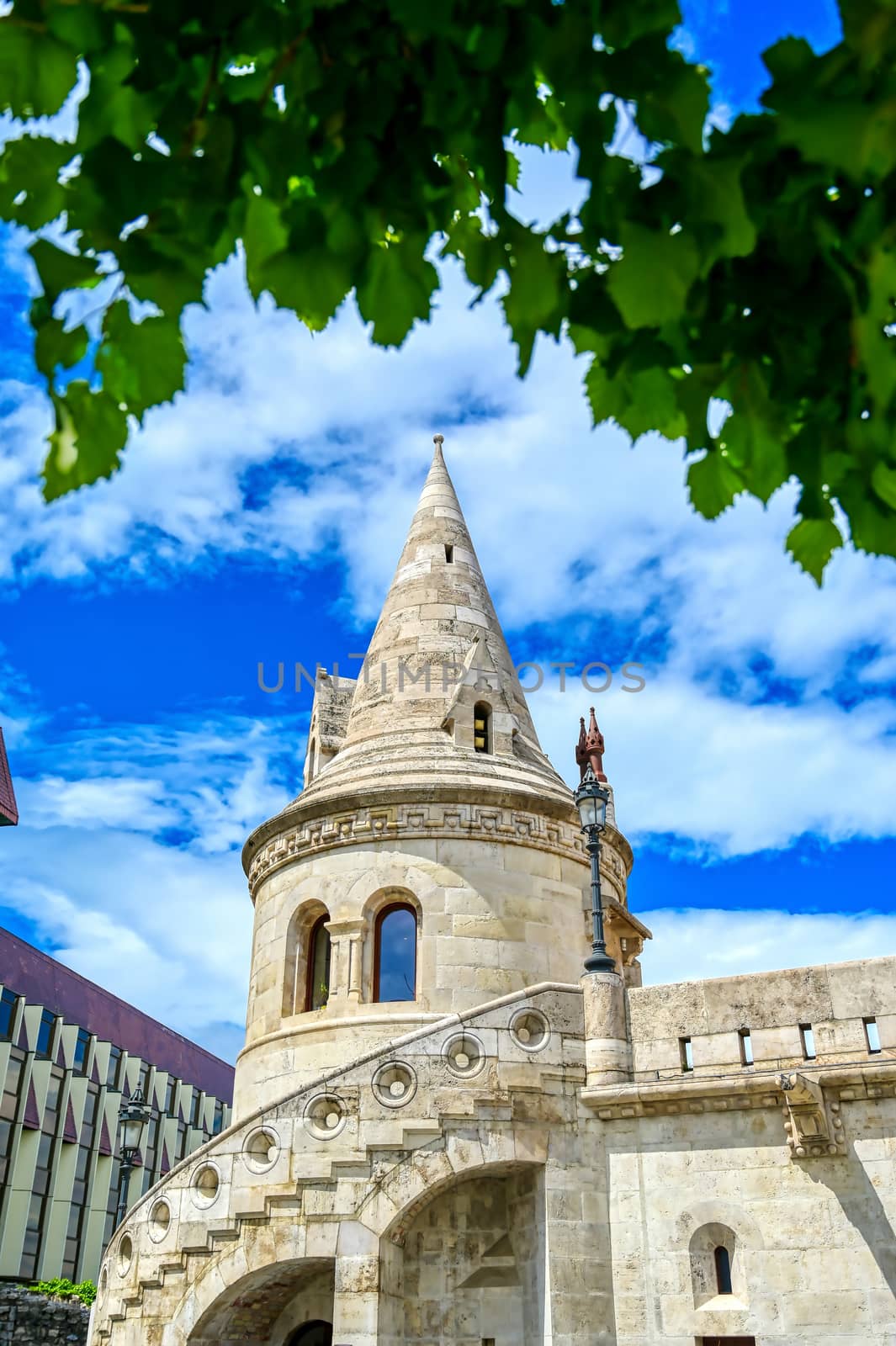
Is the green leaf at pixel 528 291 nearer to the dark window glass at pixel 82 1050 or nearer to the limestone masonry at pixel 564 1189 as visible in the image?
the limestone masonry at pixel 564 1189

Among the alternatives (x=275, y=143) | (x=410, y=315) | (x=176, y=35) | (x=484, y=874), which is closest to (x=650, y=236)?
(x=410, y=315)

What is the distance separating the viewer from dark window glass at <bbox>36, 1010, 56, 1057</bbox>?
138ft

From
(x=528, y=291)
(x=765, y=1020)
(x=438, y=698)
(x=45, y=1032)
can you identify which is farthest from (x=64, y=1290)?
(x=528, y=291)

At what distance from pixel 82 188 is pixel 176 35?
1.32 feet

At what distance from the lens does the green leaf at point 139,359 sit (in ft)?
9.57

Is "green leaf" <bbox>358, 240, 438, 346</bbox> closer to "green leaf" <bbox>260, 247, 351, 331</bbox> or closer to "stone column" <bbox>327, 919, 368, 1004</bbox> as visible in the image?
"green leaf" <bbox>260, 247, 351, 331</bbox>

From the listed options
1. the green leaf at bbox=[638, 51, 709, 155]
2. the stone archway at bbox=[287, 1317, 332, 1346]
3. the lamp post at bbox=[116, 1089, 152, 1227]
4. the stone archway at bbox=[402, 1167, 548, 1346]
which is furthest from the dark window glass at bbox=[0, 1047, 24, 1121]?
the green leaf at bbox=[638, 51, 709, 155]

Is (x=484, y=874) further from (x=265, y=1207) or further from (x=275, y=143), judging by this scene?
(x=275, y=143)

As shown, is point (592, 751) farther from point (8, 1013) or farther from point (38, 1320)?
point (8, 1013)

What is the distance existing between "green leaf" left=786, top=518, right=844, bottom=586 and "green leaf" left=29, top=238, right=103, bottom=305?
6.06ft

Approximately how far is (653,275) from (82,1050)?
4682 centimetres

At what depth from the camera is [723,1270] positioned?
12.1m

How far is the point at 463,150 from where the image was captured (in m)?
3.09

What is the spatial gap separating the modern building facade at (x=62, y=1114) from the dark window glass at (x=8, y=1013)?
0.04 m
